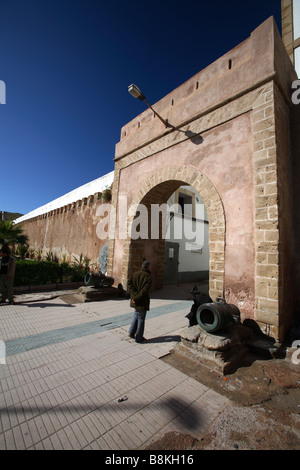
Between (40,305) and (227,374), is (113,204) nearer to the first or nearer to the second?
(40,305)

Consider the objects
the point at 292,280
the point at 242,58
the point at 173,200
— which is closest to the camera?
the point at 292,280

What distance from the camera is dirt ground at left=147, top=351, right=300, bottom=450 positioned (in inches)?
72.9

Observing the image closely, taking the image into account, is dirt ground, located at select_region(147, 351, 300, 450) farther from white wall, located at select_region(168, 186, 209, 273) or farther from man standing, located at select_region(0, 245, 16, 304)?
white wall, located at select_region(168, 186, 209, 273)

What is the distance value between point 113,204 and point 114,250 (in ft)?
6.38

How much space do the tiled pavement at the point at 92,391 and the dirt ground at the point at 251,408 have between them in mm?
A: 113

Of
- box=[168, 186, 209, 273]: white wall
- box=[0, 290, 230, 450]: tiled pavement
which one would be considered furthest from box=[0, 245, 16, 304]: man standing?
box=[168, 186, 209, 273]: white wall

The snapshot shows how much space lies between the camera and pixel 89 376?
108 inches

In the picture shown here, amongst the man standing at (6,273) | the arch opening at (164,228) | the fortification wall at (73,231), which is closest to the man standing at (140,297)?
the arch opening at (164,228)

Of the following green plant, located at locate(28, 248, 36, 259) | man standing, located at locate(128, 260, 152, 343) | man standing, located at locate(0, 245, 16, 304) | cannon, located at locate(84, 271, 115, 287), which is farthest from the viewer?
green plant, located at locate(28, 248, 36, 259)

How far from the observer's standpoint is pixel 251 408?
7.65ft

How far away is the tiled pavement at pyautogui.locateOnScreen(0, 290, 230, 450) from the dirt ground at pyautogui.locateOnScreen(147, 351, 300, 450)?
11cm

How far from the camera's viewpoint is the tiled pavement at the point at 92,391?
1867mm

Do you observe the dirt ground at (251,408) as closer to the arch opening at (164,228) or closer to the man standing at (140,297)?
the man standing at (140,297)

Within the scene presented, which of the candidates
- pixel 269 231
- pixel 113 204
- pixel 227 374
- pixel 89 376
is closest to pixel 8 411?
pixel 89 376
